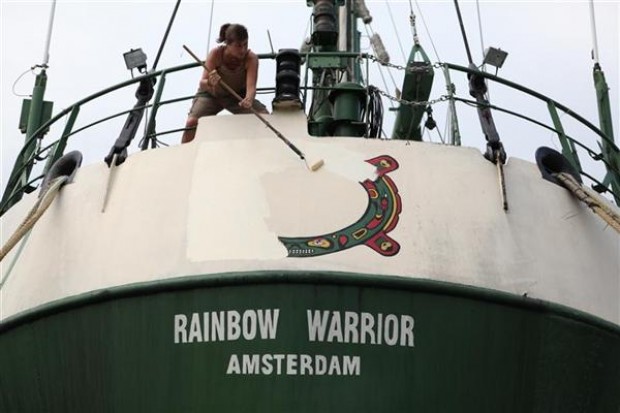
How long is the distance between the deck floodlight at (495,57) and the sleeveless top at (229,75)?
2.21m

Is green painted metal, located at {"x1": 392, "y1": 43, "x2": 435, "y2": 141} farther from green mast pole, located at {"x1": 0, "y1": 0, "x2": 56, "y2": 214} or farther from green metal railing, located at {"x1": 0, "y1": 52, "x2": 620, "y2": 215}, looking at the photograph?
green mast pole, located at {"x1": 0, "y1": 0, "x2": 56, "y2": 214}

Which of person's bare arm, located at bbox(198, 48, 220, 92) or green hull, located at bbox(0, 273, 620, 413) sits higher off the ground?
person's bare arm, located at bbox(198, 48, 220, 92)

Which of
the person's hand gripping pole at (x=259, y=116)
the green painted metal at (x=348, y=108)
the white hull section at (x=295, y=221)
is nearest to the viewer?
the white hull section at (x=295, y=221)

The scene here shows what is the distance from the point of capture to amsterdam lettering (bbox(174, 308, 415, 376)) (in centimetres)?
686

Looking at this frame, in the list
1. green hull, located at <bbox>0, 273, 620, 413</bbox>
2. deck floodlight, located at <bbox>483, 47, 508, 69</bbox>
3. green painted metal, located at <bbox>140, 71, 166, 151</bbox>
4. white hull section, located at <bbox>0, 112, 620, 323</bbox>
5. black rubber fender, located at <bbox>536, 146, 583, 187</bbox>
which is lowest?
green hull, located at <bbox>0, 273, 620, 413</bbox>

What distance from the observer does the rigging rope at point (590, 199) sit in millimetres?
7793

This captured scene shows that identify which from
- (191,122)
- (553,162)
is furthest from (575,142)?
(191,122)

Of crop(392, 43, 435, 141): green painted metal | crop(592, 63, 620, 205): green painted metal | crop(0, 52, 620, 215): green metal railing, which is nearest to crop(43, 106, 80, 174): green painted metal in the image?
crop(0, 52, 620, 215): green metal railing

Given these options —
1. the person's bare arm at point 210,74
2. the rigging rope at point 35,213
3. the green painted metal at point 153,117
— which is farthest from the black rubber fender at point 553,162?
the rigging rope at point 35,213

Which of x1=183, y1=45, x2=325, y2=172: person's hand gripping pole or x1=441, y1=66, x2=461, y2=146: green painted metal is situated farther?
x1=441, y1=66, x2=461, y2=146: green painted metal

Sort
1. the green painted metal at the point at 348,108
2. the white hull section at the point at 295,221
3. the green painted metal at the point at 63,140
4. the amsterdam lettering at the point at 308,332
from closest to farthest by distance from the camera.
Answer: the amsterdam lettering at the point at 308,332 → the white hull section at the point at 295,221 → the green painted metal at the point at 348,108 → the green painted metal at the point at 63,140

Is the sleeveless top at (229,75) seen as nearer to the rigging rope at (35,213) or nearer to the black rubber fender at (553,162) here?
the rigging rope at (35,213)

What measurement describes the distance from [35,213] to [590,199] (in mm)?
3993

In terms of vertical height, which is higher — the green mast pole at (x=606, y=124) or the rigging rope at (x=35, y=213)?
the green mast pole at (x=606, y=124)
